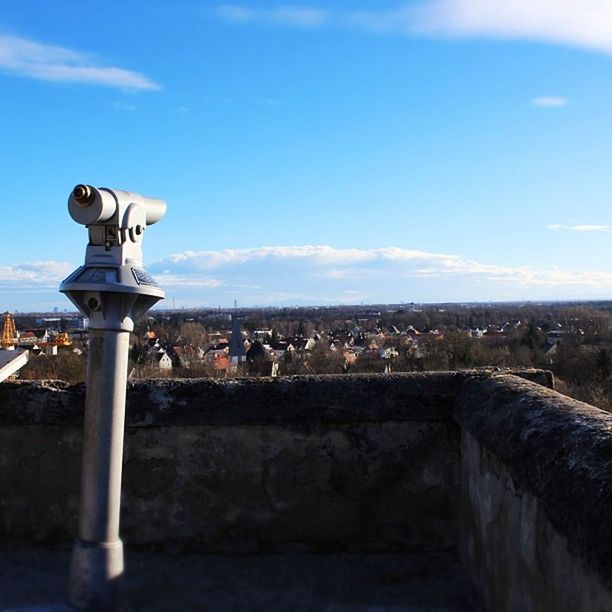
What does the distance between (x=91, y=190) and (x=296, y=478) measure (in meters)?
1.66

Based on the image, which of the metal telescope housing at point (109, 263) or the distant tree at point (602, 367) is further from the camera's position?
the distant tree at point (602, 367)

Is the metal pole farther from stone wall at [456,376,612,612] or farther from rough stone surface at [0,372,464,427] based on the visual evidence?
stone wall at [456,376,612,612]

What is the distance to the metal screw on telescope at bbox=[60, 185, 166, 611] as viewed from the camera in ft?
8.60

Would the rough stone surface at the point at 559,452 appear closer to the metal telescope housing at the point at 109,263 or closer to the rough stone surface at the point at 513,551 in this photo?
the rough stone surface at the point at 513,551

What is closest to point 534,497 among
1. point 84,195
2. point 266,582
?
point 266,582

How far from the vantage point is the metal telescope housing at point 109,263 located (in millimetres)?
2561

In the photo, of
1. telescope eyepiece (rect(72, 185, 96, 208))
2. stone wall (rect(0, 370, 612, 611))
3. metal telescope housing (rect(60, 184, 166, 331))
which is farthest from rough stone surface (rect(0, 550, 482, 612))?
telescope eyepiece (rect(72, 185, 96, 208))

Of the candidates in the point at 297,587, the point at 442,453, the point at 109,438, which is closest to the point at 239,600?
the point at 297,587

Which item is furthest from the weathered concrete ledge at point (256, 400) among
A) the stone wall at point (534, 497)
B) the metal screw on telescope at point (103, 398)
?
the metal screw on telescope at point (103, 398)

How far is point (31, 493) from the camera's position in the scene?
3.45m

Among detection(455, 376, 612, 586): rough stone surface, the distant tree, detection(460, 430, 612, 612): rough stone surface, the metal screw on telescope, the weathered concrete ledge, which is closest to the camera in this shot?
detection(455, 376, 612, 586): rough stone surface

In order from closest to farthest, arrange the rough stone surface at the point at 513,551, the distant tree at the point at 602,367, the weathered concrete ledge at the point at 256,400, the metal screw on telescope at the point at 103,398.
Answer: the rough stone surface at the point at 513,551, the metal screw on telescope at the point at 103,398, the weathered concrete ledge at the point at 256,400, the distant tree at the point at 602,367

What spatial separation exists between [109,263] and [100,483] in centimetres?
76

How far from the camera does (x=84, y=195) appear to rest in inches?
99.0
